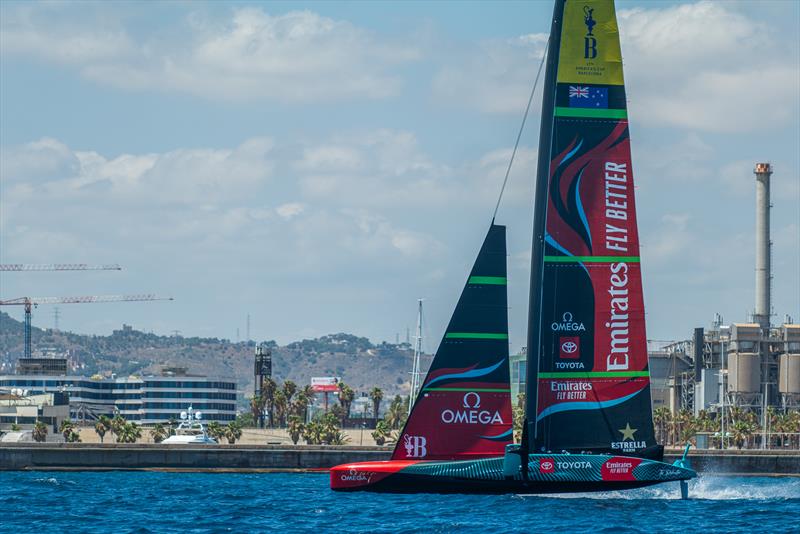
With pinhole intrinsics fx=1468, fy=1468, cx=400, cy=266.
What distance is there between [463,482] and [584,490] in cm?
422

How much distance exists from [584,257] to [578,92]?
19.2 ft

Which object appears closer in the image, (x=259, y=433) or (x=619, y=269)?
(x=619, y=269)

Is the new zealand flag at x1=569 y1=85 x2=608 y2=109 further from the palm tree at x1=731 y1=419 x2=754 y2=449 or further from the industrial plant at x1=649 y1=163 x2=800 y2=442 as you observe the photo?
the industrial plant at x1=649 y1=163 x2=800 y2=442

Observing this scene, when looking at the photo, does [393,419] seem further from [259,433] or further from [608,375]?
[608,375]

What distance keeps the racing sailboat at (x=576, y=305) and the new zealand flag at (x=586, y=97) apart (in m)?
0.04

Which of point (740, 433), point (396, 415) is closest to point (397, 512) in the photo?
point (740, 433)

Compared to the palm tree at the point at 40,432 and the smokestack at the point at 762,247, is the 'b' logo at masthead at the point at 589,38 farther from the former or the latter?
the smokestack at the point at 762,247

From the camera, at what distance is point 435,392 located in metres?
52.9

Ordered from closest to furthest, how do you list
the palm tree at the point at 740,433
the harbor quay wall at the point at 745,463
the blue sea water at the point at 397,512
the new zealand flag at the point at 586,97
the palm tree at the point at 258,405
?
the blue sea water at the point at 397,512
the new zealand flag at the point at 586,97
the harbor quay wall at the point at 745,463
the palm tree at the point at 740,433
the palm tree at the point at 258,405

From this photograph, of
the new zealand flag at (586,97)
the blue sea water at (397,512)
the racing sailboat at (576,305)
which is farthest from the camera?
the new zealand flag at (586,97)

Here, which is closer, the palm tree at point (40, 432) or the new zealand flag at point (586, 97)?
the new zealand flag at point (586, 97)

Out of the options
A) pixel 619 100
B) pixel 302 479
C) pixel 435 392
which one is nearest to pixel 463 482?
pixel 435 392

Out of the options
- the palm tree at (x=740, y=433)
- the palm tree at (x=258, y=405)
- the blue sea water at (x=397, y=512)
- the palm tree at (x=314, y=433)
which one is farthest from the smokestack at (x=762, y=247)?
the blue sea water at (x=397, y=512)

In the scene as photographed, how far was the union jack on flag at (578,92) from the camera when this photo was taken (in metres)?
51.9
